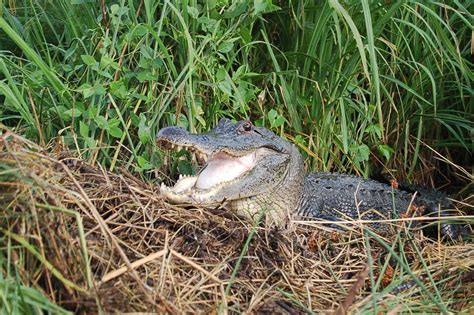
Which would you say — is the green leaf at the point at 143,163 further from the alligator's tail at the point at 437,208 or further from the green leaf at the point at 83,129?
the alligator's tail at the point at 437,208

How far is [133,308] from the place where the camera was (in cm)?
296

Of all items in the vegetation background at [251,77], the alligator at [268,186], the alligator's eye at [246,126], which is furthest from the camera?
the alligator's eye at [246,126]

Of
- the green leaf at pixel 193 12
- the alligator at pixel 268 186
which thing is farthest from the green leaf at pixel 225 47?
the alligator at pixel 268 186

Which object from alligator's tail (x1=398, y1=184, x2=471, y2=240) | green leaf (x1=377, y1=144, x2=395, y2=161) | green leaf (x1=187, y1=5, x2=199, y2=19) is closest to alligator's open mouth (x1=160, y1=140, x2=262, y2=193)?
green leaf (x1=187, y1=5, x2=199, y2=19)

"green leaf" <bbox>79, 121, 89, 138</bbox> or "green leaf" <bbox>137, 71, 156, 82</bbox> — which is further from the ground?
"green leaf" <bbox>137, 71, 156, 82</bbox>

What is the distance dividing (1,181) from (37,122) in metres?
1.20

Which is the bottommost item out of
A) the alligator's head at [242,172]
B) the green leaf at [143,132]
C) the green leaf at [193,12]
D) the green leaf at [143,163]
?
the alligator's head at [242,172]

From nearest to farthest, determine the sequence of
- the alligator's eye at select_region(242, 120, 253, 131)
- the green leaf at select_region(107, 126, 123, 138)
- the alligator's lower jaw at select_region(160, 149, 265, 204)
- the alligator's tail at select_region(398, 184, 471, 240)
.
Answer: the alligator's lower jaw at select_region(160, 149, 265, 204), the green leaf at select_region(107, 126, 123, 138), the alligator's eye at select_region(242, 120, 253, 131), the alligator's tail at select_region(398, 184, 471, 240)

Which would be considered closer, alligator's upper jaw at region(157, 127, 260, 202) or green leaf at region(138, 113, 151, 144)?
alligator's upper jaw at region(157, 127, 260, 202)

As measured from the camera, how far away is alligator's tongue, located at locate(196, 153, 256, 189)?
432 centimetres

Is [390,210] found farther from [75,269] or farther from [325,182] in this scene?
[75,269]

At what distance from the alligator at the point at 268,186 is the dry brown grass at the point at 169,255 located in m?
0.22

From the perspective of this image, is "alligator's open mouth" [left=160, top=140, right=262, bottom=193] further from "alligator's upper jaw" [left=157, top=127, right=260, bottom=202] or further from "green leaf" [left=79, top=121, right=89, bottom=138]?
"green leaf" [left=79, top=121, right=89, bottom=138]

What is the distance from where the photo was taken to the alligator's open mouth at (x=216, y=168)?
4.21m
